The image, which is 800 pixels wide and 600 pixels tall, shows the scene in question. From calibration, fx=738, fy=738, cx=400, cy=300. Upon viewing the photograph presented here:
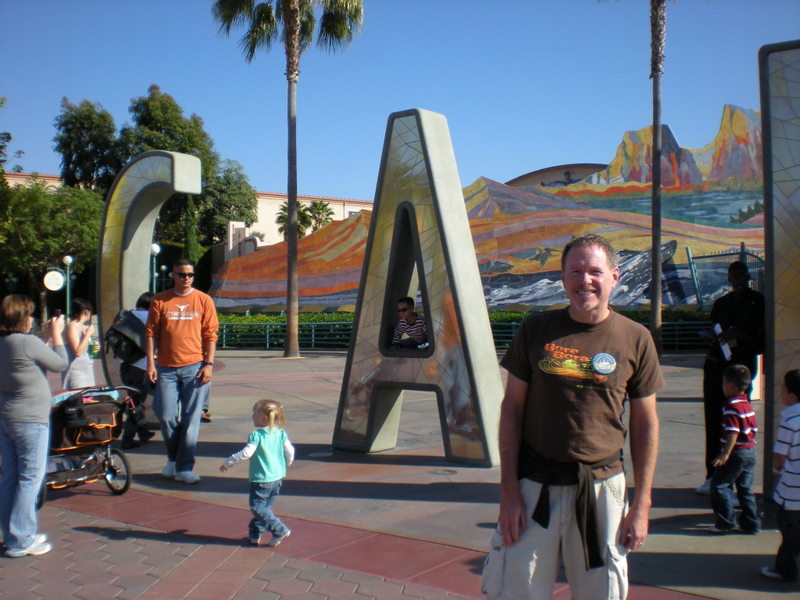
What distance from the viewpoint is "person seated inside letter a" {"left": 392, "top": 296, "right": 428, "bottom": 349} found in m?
7.50

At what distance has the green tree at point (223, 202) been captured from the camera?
49.6 metres

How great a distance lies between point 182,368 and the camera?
6520 millimetres

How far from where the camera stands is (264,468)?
15.5ft

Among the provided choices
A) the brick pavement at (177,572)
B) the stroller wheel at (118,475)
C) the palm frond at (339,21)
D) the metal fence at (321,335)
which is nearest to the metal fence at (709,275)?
the metal fence at (321,335)

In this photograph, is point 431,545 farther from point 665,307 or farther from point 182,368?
point 665,307

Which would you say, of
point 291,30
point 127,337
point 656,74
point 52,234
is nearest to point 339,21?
point 291,30

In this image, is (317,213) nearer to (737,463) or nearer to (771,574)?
(737,463)

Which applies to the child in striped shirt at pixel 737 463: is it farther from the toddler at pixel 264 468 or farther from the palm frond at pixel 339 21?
the palm frond at pixel 339 21

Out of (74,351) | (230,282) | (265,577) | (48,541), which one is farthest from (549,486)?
(230,282)

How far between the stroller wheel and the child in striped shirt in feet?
14.5

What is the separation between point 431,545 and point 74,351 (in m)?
4.60

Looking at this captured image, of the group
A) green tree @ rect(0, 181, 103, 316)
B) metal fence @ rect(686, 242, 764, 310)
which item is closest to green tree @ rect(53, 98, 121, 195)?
green tree @ rect(0, 181, 103, 316)

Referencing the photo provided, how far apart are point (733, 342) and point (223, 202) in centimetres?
4691

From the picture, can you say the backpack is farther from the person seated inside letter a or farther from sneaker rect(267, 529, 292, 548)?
sneaker rect(267, 529, 292, 548)
